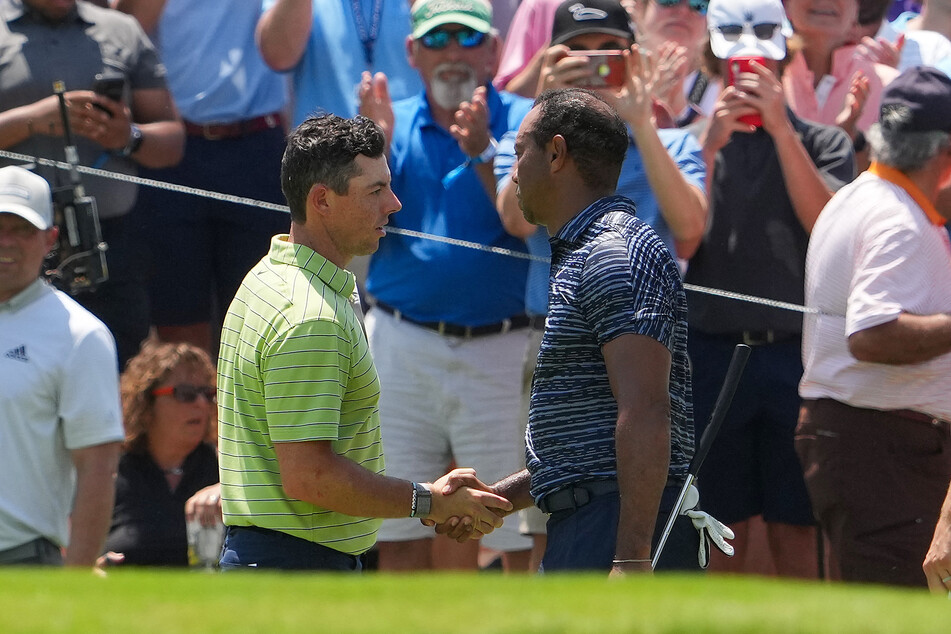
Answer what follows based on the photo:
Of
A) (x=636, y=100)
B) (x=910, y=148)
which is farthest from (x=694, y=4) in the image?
(x=910, y=148)

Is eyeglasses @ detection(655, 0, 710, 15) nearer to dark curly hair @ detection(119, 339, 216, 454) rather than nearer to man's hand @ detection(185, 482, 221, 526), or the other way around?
dark curly hair @ detection(119, 339, 216, 454)

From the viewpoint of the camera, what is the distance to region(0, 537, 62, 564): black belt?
211 inches

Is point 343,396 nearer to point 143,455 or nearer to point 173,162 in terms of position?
point 143,455

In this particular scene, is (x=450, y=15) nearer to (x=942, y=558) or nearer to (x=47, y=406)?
(x=47, y=406)

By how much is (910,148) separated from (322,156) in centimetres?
214

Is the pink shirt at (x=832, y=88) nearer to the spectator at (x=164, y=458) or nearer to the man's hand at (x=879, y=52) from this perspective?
the man's hand at (x=879, y=52)

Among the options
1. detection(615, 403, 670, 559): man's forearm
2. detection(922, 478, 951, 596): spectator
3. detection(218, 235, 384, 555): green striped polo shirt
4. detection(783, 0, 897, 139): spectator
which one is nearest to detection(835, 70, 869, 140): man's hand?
detection(783, 0, 897, 139): spectator

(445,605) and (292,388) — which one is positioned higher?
(292,388)

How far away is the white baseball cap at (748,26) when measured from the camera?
6305 mm

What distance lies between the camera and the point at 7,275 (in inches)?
219

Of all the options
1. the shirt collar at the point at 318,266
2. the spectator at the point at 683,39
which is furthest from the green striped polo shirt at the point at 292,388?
the spectator at the point at 683,39

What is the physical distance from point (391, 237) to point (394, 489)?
2.36 meters

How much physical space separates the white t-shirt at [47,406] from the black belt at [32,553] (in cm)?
2

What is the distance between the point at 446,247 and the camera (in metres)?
6.25
